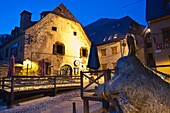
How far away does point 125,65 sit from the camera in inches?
53.4

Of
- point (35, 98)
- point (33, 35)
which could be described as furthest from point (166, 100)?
point (33, 35)

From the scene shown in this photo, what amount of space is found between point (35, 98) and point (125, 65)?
338 inches

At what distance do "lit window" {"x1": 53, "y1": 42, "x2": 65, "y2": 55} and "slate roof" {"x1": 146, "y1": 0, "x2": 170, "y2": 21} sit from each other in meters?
9.55

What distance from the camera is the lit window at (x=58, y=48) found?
50.6 ft

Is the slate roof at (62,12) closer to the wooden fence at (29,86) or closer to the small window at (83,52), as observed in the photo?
the small window at (83,52)

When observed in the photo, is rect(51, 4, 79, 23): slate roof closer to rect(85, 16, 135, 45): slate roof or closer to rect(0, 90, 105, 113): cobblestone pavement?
rect(85, 16, 135, 45): slate roof

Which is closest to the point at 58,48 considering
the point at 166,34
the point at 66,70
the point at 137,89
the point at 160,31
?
the point at 66,70

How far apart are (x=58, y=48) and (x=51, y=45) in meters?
1.03

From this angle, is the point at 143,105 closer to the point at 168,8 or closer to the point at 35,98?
the point at 35,98

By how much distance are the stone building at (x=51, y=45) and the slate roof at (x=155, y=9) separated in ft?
29.2

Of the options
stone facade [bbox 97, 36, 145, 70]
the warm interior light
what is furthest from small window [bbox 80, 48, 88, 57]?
the warm interior light

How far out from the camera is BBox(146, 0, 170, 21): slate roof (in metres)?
11.0

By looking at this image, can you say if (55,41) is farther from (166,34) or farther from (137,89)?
(137,89)

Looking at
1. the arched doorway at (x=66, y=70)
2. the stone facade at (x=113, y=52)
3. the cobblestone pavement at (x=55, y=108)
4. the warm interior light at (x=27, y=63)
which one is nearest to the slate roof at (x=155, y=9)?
the stone facade at (x=113, y=52)
